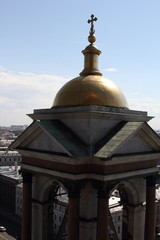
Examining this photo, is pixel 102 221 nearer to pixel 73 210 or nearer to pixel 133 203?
pixel 73 210

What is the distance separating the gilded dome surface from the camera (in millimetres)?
20328

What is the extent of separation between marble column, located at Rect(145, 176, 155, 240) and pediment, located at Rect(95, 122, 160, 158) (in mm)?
2305

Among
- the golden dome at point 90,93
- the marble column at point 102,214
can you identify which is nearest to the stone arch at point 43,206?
the marble column at point 102,214

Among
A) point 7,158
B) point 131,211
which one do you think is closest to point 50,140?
point 131,211

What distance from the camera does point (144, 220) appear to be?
22.7 m

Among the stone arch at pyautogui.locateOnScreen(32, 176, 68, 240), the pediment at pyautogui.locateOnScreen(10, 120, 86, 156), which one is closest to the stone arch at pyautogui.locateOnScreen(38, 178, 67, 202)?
the stone arch at pyautogui.locateOnScreen(32, 176, 68, 240)

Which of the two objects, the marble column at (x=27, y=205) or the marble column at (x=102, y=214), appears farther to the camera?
the marble column at (x=27, y=205)

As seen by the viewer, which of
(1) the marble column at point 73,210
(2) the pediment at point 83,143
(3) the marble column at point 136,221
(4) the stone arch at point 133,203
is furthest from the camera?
(3) the marble column at point 136,221

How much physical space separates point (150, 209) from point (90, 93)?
8909 millimetres

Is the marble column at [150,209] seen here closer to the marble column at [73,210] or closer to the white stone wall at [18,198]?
the marble column at [73,210]

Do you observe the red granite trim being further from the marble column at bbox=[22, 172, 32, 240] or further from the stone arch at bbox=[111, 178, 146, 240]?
the stone arch at bbox=[111, 178, 146, 240]

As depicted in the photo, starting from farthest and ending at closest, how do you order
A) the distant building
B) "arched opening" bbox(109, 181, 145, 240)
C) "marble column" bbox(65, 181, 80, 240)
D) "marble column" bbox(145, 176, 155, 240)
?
the distant building < "arched opening" bbox(109, 181, 145, 240) < "marble column" bbox(145, 176, 155, 240) < "marble column" bbox(65, 181, 80, 240)

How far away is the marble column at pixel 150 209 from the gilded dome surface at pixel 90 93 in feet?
18.7

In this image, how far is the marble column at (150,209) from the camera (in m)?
21.5
